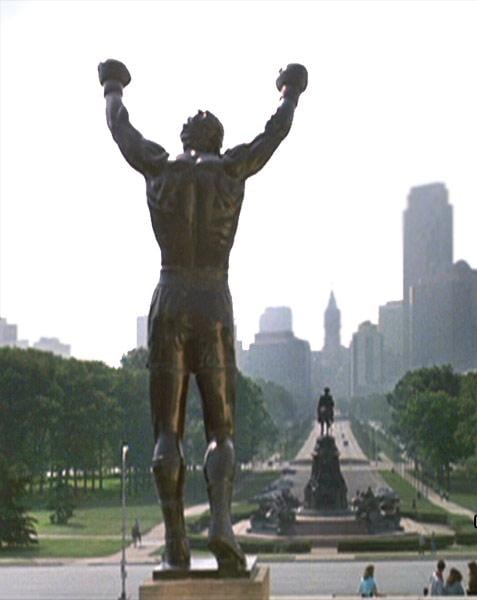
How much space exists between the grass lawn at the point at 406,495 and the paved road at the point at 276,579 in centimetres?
1654

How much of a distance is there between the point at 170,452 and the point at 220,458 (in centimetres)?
39

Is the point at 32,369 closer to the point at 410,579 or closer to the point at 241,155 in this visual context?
the point at 410,579

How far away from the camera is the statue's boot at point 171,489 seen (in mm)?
8562

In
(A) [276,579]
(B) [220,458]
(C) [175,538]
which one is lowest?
(A) [276,579]

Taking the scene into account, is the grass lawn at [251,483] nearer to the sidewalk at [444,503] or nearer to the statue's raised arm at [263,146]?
the sidewalk at [444,503]

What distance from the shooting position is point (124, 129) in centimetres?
909

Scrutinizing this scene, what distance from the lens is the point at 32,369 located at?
2270 inches

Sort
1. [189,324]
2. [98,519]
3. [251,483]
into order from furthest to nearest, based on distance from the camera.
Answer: [251,483]
[98,519]
[189,324]

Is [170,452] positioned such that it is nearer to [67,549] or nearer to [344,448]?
[67,549]

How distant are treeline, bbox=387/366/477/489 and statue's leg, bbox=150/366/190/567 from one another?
4513 cm

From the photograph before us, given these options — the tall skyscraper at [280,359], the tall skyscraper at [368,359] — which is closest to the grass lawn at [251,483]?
the tall skyscraper at [368,359]

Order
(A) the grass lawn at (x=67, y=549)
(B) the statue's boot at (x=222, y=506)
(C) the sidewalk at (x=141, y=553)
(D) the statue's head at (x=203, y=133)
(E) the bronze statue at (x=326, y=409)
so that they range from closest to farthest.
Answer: (B) the statue's boot at (x=222, y=506) < (D) the statue's head at (x=203, y=133) < (C) the sidewalk at (x=141, y=553) < (A) the grass lawn at (x=67, y=549) < (E) the bronze statue at (x=326, y=409)

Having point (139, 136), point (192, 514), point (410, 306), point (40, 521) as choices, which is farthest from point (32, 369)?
point (139, 136)

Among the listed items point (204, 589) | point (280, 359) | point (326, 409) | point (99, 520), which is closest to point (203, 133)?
point (204, 589)
